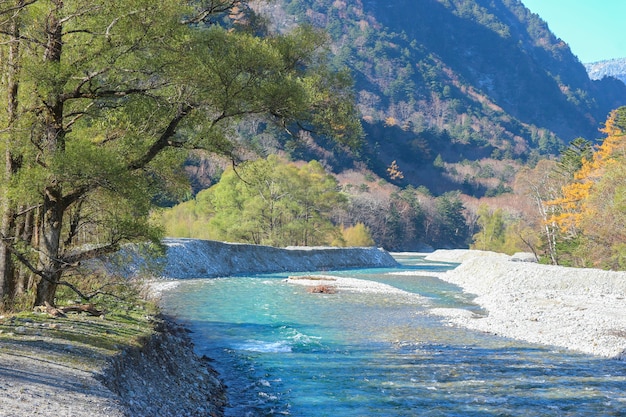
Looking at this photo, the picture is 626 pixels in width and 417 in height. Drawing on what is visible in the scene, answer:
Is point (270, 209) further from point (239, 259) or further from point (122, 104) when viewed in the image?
point (122, 104)

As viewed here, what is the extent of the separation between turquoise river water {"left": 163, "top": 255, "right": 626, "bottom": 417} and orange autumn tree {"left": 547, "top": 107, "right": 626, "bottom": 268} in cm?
2068

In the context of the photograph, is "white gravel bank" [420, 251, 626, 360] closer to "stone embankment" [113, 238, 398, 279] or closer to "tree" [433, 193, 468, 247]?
"stone embankment" [113, 238, 398, 279]

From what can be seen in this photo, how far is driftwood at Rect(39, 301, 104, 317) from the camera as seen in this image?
12.7m

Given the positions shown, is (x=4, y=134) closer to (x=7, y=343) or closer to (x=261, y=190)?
(x=7, y=343)

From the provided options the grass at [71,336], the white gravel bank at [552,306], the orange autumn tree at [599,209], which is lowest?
the white gravel bank at [552,306]

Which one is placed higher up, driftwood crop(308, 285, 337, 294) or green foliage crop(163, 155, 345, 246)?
green foliage crop(163, 155, 345, 246)

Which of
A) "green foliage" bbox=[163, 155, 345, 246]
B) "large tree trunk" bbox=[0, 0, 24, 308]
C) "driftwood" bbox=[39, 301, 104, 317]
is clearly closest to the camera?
"large tree trunk" bbox=[0, 0, 24, 308]

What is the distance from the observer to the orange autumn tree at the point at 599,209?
4059 cm

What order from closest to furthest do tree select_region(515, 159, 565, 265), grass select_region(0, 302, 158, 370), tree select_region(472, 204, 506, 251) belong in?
grass select_region(0, 302, 158, 370) → tree select_region(515, 159, 565, 265) → tree select_region(472, 204, 506, 251)

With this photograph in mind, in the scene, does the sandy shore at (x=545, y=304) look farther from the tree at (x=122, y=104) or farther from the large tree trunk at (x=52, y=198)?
the large tree trunk at (x=52, y=198)

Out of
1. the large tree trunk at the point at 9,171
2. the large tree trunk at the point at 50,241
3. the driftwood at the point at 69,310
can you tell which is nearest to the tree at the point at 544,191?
the driftwood at the point at 69,310

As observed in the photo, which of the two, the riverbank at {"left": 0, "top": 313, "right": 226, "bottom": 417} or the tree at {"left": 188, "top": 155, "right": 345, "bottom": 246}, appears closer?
the riverbank at {"left": 0, "top": 313, "right": 226, "bottom": 417}

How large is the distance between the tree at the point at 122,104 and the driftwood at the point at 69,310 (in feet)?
1.84

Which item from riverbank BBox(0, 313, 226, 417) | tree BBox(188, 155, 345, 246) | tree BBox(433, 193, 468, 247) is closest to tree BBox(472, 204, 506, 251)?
tree BBox(433, 193, 468, 247)
